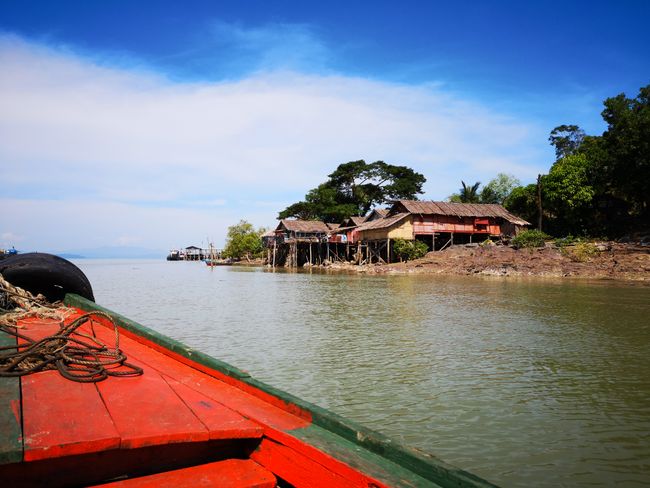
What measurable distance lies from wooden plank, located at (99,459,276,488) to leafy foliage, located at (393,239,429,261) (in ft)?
113

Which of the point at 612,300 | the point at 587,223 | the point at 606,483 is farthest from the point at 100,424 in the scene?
the point at 587,223

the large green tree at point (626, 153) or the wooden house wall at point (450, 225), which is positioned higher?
the large green tree at point (626, 153)

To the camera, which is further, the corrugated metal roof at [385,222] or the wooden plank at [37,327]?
the corrugated metal roof at [385,222]

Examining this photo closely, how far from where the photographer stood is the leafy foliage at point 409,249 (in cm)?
3619

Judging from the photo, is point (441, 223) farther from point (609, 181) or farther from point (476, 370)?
point (476, 370)

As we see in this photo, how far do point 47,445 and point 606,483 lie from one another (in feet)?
13.5

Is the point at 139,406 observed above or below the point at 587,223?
below

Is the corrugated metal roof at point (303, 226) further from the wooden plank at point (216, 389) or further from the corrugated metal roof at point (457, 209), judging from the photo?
the wooden plank at point (216, 389)

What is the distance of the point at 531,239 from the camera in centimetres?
3209

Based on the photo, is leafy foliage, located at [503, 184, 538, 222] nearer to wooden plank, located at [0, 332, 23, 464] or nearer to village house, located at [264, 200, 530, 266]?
village house, located at [264, 200, 530, 266]

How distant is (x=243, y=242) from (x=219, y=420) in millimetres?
67705

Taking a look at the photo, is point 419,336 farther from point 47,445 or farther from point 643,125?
point 643,125

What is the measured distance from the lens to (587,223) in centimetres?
3350

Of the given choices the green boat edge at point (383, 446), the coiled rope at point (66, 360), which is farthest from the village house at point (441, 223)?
the green boat edge at point (383, 446)
